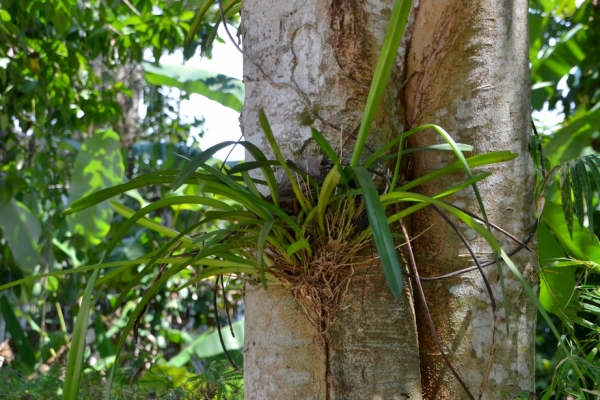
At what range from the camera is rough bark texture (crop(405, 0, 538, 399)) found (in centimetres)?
78

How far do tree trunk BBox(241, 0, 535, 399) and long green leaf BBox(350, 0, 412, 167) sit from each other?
0.11 metres

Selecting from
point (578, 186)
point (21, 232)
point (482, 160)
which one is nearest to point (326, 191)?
point (482, 160)

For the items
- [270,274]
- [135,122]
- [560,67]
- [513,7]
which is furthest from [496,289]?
[135,122]

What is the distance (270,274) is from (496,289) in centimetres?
32

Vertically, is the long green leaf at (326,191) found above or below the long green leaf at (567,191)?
below

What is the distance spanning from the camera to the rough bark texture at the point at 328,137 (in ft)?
2.36

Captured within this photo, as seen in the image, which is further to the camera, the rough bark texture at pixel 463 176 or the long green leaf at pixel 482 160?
the rough bark texture at pixel 463 176

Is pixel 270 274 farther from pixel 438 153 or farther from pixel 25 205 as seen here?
pixel 25 205

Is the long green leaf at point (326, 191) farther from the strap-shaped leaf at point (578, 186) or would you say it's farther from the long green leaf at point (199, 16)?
the long green leaf at point (199, 16)

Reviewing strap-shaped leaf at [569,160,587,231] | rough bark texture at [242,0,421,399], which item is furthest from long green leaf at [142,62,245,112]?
strap-shaped leaf at [569,160,587,231]

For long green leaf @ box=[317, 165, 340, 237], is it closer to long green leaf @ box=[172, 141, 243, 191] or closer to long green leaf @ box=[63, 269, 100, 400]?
long green leaf @ box=[172, 141, 243, 191]

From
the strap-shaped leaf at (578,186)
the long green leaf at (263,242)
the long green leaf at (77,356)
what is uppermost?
the strap-shaped leaf at (578,186)

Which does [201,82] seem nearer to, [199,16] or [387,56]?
[199,16]

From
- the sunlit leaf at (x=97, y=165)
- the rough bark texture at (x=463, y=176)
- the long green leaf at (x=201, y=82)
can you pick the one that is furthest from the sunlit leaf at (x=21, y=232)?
the rough bark texture at (x=463, y=176)
